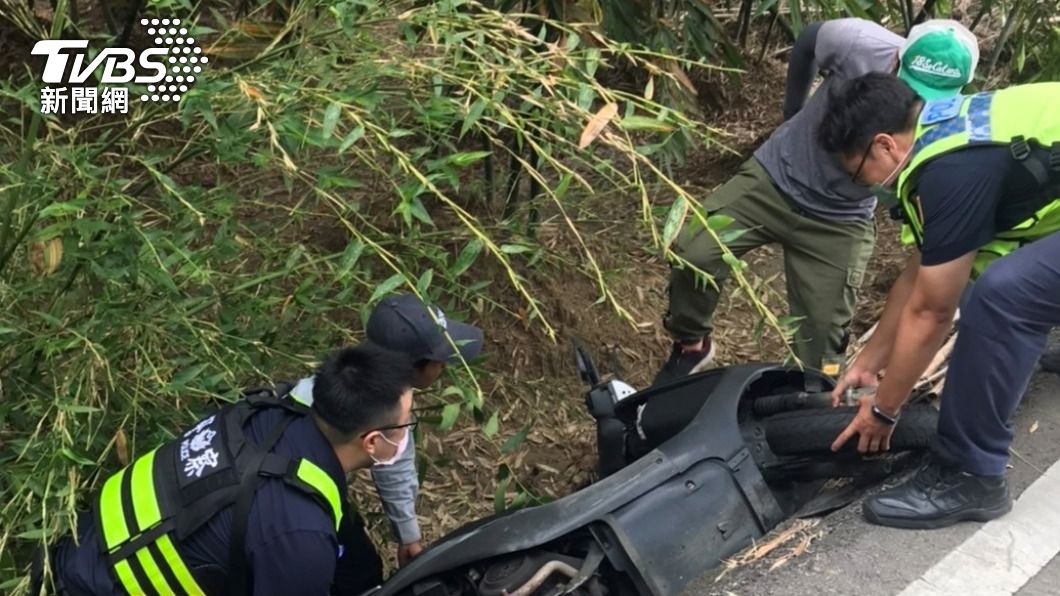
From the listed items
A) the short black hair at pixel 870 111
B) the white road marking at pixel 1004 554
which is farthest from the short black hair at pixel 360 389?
the short black hair at pixel 870 111

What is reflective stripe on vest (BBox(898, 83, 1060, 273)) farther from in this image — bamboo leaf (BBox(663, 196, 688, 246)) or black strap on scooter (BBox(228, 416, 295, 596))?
black strap on scooter (BBox(228, 416, 295, 596))

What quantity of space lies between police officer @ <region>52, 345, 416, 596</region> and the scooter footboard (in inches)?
23.9

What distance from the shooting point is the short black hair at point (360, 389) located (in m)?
2.80

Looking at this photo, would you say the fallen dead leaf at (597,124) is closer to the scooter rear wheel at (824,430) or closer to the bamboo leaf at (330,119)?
the bamboo leaf at (330,119)

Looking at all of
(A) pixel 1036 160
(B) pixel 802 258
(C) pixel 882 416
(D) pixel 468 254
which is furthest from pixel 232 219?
(A) pixel 1036 160

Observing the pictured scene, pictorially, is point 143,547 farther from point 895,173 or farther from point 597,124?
point 895,173

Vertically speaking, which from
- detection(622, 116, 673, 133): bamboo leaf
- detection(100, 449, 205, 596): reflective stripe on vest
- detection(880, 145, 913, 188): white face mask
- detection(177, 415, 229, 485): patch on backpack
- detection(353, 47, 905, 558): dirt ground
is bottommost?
detection(353, 47, 905, 558): dirt ground

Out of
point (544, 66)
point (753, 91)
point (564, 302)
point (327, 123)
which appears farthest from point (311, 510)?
point (753, 91)

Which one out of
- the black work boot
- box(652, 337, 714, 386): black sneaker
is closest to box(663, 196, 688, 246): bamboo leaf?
the black work boot

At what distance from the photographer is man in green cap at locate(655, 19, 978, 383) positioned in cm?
421

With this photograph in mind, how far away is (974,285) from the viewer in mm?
2984

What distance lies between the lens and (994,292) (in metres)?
2.92

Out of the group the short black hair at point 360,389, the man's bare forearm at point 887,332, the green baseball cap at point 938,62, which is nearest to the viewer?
the short black hair at point 360,389

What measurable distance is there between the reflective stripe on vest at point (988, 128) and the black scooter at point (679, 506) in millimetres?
602
